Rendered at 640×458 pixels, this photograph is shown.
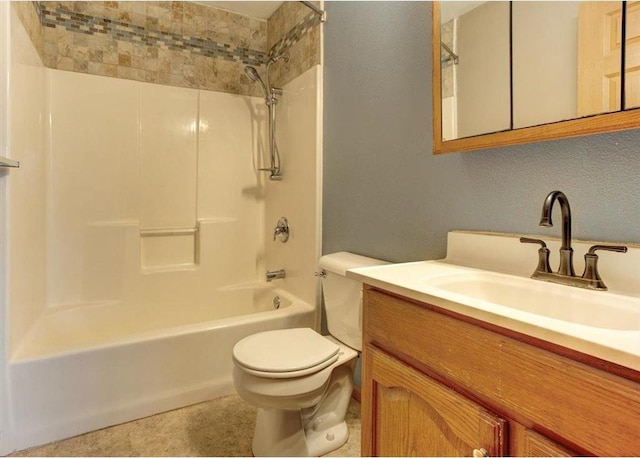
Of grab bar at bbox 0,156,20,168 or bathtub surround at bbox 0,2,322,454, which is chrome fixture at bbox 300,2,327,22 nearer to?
bathtub surround at bbox 0,2,322,454

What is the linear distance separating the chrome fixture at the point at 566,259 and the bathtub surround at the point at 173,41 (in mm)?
1573

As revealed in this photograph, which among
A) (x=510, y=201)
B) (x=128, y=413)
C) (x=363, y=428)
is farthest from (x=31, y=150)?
(x=510, y=201)

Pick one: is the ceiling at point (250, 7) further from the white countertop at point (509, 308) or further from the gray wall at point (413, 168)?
the white countertop at point (509, 308)

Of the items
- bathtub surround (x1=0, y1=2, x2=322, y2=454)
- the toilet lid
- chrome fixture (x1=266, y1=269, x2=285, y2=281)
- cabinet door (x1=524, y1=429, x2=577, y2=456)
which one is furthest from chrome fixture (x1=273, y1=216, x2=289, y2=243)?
cabinet door (x1=524, y1=429, x2=577, y2=456)

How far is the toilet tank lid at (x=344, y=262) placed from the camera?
1.46 m

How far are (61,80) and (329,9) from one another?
1547 mm

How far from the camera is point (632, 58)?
774 millimetres

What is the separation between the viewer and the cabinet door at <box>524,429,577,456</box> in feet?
1.71

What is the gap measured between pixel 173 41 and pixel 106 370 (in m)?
2.01

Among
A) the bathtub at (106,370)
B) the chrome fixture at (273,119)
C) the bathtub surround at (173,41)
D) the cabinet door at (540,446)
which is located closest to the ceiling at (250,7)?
the bathtub surround at (173,41)

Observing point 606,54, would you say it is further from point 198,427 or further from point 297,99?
point 198,427

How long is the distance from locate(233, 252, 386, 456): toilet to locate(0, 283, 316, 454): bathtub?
43 centimetres

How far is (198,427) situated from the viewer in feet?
5.03

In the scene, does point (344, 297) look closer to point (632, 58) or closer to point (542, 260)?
point (542, 260)
